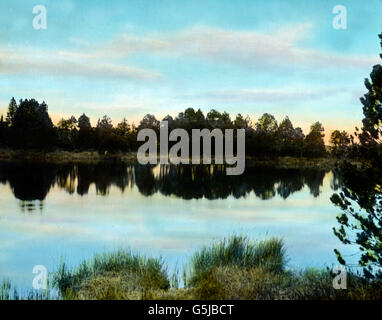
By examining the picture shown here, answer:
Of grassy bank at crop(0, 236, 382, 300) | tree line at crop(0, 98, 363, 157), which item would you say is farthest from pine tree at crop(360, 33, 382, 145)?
tree line at crop(0, 98, 363, 157)

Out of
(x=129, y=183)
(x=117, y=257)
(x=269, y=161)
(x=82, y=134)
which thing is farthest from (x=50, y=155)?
(x=117, y=257)

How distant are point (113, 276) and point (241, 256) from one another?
3.18m

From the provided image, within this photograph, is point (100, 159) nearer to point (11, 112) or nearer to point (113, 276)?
point (11, 112)

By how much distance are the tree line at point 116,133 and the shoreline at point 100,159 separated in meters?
1.58

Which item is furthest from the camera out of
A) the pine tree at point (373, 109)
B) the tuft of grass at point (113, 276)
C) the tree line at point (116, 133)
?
the tree line at point (116, 133)

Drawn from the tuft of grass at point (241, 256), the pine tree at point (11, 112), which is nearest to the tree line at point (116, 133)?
the pine tree at point (11, 112)

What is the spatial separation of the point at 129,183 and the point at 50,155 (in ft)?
90.2

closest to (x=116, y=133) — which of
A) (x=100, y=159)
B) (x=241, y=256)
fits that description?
(x=100, y=159)

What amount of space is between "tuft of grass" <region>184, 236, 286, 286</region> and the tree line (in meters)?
48.6

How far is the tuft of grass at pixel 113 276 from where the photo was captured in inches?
370

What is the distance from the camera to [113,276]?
34.2 ft

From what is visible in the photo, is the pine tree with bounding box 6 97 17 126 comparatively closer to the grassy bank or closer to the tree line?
the tree line

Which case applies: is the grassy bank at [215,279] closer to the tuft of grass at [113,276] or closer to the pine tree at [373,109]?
the tuft of grass at [113,276]
